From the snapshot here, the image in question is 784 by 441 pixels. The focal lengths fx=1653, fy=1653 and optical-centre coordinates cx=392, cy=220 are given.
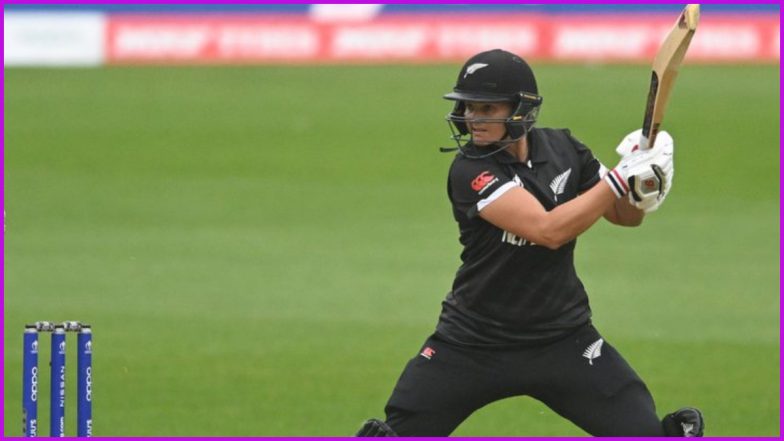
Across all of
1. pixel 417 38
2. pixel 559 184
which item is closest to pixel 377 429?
pixel 559 184

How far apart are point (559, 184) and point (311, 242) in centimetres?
934

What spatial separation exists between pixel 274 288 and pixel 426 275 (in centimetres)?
137

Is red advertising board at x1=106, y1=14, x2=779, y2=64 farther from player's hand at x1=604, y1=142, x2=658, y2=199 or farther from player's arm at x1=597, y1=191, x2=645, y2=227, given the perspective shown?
player's hand at x1=604, y1=142, x2=658, y2=199

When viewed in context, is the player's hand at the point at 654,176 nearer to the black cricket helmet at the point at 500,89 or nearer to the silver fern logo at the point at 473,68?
the black cricket helmet at the point at 500,89

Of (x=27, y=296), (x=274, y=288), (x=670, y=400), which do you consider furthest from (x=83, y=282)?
(x=670, y=400)

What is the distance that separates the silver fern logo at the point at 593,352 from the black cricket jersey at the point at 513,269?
0.10 m

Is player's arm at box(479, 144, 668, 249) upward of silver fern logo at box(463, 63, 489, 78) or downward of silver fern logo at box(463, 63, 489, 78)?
downward

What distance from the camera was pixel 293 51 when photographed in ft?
82.4

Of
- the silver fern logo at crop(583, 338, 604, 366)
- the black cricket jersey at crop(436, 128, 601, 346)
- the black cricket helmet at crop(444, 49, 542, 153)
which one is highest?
the black cricket helmet at crop(444, 49, 542, 153)

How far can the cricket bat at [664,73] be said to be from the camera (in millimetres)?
5566

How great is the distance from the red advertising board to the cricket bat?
59.4 feet

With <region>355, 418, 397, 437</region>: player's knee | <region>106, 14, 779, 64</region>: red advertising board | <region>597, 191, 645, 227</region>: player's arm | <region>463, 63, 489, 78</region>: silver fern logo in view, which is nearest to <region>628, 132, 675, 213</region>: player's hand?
<region>597, 191, 645, 227</region>: player's arm

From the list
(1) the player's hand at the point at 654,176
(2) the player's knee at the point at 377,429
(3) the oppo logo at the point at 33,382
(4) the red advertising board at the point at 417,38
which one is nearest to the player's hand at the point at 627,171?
(1) the player's hand at the point at 654,176

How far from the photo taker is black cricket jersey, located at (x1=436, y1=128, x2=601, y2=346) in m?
6.05
